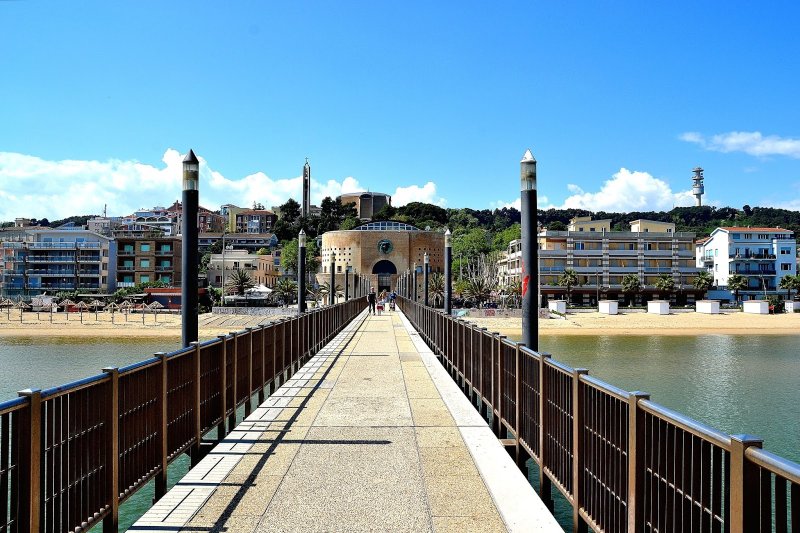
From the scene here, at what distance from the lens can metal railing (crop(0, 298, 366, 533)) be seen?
12.8 feet

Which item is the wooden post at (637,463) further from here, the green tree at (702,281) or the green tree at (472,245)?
the green tree at (472,245)

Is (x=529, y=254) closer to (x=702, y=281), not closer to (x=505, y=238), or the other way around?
(x=702, y=281)

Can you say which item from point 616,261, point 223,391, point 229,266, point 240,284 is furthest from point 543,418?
point 229,266

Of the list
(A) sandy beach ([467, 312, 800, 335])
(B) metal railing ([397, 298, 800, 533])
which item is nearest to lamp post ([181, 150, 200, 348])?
(B) metal railing ([397, 298, 800, 533])

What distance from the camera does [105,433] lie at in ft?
16.5

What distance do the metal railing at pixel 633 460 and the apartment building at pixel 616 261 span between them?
3315 inches

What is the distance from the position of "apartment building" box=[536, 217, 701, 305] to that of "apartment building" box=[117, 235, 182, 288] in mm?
50295

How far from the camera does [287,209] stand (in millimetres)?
187000

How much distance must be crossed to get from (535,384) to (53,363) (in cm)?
3245

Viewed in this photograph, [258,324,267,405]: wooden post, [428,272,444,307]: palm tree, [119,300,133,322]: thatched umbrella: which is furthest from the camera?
[428,272,444,307]: palm tree

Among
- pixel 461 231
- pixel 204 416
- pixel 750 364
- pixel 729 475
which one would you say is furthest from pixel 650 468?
pixel 461 231

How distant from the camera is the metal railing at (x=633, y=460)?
2.98 m

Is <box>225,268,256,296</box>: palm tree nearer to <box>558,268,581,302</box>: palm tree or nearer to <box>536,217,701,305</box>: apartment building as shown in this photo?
<box>536,217,701,305</box>: apartment building

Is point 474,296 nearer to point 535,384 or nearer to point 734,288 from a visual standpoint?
point 734,288
